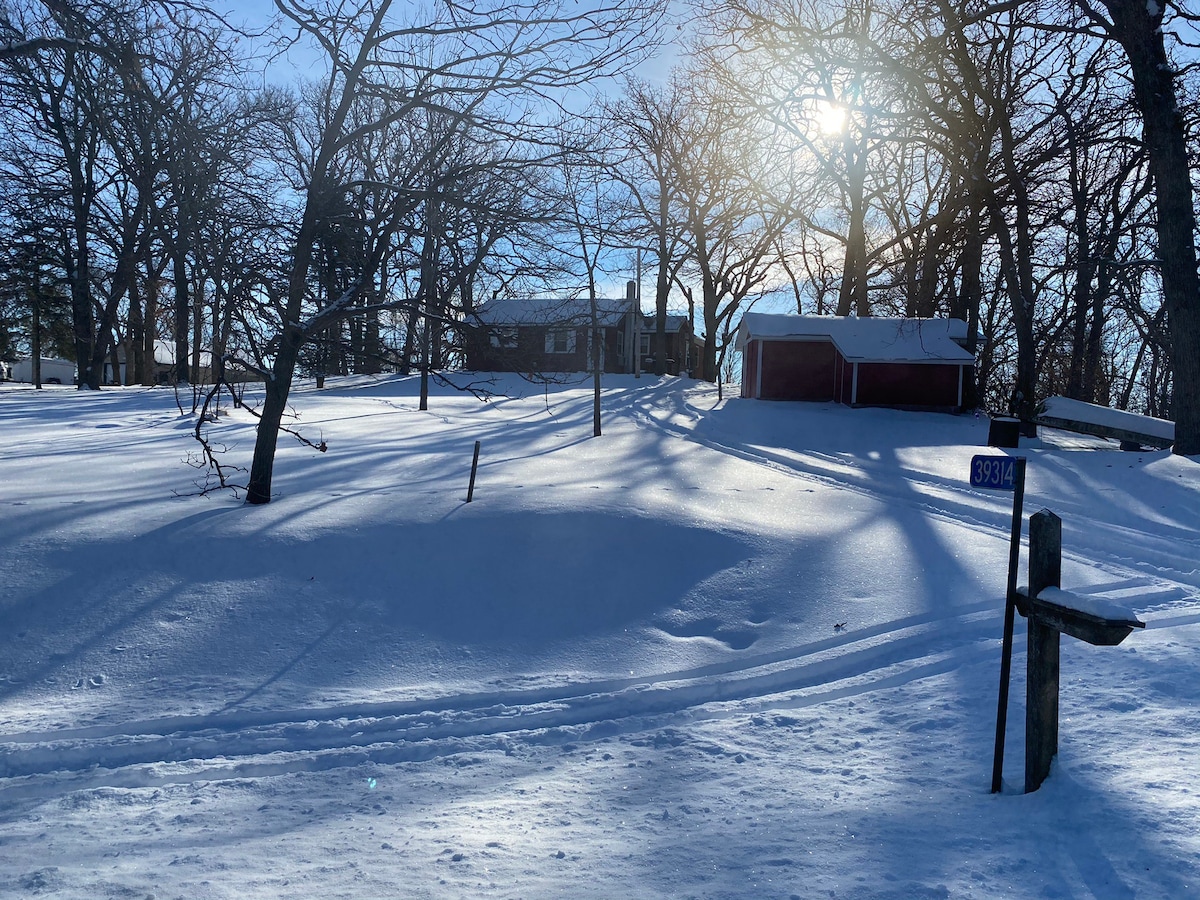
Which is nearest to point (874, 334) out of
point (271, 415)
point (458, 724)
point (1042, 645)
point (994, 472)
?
point (271, 415)

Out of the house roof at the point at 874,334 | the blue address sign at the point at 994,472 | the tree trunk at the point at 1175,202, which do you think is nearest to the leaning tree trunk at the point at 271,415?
the blue address sign at the point at 994,472

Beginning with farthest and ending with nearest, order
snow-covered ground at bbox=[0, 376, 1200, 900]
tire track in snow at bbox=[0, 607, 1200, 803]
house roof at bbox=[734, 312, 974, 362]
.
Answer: house roof at bbox=[734, 312, 974, 362], tire track in snow at bbox=[0, 607, 1200, 803], snow-covered ground at bbox=[0, 376, 1200, 900]

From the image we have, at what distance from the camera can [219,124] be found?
26.5ft

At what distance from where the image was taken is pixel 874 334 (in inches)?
1226

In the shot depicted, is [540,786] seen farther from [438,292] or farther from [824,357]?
[824,357]

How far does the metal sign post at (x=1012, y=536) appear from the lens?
13.2ft

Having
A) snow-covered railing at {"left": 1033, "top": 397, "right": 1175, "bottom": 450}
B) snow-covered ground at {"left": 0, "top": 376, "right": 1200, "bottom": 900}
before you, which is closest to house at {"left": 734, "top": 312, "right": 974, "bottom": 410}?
snow-covered railing at {"left": 1033, "top": 397, "right": 1175, "bottom": 450}

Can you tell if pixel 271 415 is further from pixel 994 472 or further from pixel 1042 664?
pixel 1042 664

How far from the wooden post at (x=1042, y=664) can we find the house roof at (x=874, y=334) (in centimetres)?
2612

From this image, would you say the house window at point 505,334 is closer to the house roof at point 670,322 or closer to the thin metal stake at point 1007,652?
the thin metal stake at point 1007,652

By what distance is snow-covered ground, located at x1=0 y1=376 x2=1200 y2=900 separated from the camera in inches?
140

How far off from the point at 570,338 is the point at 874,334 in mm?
10683

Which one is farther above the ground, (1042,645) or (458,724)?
(1042,645)

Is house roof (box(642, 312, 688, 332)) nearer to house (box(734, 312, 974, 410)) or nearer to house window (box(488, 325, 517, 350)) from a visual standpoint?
house (box(734, 312, 974, 410))
